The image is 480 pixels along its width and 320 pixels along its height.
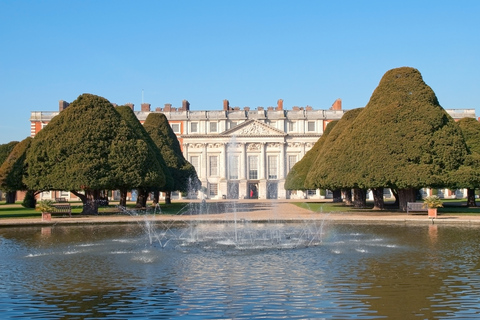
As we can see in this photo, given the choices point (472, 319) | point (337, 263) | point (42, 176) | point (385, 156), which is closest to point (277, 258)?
point (337, 263)

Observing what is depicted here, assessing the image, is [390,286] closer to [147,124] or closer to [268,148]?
[147,124]

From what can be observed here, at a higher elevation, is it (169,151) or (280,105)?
(280,105)

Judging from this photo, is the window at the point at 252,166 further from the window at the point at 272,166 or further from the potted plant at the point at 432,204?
the potted plant at the point at 432,204

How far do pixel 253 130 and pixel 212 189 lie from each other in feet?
31.3

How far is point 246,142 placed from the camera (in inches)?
2781

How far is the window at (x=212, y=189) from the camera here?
70.4 meters

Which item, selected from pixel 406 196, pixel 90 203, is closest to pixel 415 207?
pixel 406 196

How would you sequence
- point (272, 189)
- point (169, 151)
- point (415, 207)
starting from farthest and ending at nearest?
point (272, 189)
point (169, 151)
point (415, 207)

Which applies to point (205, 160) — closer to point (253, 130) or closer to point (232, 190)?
point (232, 190)

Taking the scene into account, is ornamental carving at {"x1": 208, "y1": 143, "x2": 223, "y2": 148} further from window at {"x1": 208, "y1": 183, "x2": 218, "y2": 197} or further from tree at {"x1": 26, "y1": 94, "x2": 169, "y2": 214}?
tree at {"x1": 26, "y1": 94, "x2": 169, "y2": 214}

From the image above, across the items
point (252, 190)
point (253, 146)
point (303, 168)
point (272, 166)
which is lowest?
point (252, 190)

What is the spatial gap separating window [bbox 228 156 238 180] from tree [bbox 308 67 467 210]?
42.1 metres

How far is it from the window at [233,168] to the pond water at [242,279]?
55784 mm

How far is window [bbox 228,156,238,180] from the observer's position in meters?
71.2
